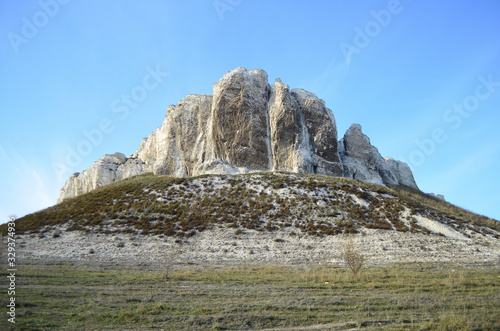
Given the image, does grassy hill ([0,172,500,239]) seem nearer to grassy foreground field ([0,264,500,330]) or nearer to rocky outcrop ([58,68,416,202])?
rocky outcrop ([58,68,416,202])

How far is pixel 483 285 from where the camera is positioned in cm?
1631

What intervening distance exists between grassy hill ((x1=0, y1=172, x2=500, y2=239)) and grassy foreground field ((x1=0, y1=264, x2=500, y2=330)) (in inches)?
484

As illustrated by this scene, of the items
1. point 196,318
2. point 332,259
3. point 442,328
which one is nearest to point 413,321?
point 442,328

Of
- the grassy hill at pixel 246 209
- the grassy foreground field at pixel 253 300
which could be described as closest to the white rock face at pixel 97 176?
the grassy hill at pixel 246 209

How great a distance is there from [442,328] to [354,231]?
2152 cm

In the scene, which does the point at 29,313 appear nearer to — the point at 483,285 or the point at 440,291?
the point at 440,291

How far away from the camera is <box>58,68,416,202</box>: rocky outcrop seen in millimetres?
48812

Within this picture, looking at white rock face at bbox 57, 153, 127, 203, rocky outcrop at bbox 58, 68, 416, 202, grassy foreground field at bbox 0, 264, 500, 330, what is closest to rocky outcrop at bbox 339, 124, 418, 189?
rocky outcrop at bbox 58, 68, 416, 202

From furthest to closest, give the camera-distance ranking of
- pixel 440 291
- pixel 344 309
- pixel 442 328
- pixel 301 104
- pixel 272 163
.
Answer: pixel 301 104, pixel 272 163, pixel 440 291, pixel 344 309, pixel 442 328

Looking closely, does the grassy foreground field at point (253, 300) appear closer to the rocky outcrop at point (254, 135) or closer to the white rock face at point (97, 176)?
the rocky outcrop at point (254, 135)

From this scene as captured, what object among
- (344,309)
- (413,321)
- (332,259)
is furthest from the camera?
(332,259)

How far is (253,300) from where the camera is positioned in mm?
13125

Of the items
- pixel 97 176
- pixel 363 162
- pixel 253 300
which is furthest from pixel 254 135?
pixel 253 300

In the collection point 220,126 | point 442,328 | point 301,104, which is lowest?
point 442,328
